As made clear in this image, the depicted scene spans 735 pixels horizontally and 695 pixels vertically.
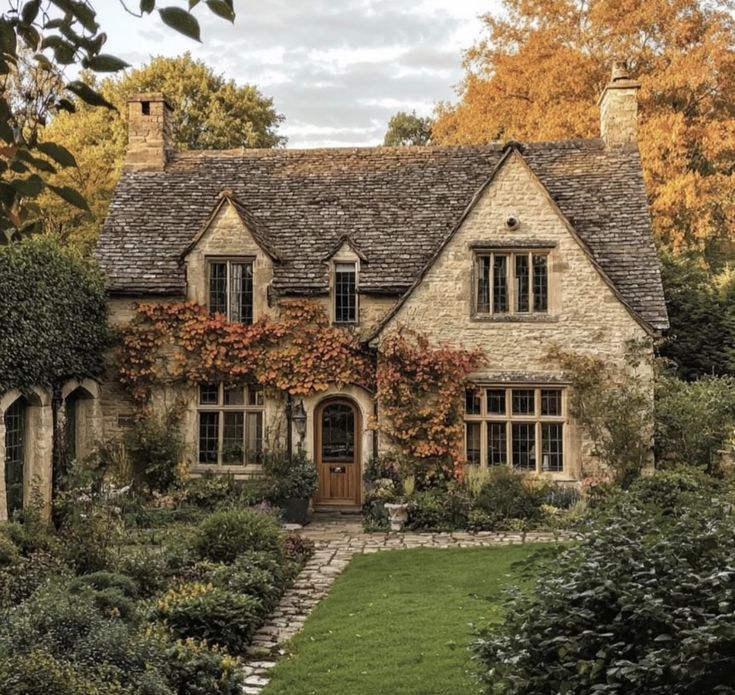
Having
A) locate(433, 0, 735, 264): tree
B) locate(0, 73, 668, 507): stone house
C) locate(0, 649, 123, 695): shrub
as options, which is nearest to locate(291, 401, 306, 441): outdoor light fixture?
locate(0, 73, 668, 507): stone house

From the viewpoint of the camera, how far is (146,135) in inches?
850

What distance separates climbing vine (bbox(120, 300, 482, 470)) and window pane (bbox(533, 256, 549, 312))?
5.89 ft

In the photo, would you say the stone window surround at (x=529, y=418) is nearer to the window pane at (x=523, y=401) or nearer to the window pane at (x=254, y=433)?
the window pane at (x=523, y=401)

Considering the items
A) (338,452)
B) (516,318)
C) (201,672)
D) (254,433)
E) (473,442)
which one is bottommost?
(201,672)

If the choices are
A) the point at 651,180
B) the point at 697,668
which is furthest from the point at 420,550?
the point at 651,180

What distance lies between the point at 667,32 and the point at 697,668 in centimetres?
2766

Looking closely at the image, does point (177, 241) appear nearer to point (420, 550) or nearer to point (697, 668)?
point (420, 550)

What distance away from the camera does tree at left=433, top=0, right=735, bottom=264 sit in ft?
87.4

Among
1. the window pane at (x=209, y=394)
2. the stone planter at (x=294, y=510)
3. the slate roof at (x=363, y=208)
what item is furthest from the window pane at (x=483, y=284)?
the window pane at (x=209, y=394)

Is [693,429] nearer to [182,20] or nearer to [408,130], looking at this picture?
[182,20]

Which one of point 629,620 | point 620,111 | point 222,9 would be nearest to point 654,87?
point 620,111

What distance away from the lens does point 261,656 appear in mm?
8703

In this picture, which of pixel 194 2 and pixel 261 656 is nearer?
pixel 194 2

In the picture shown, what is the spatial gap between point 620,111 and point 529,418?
833 centimetres
